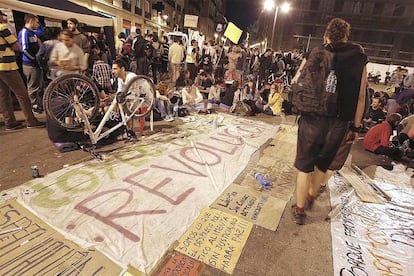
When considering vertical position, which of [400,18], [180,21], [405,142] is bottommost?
[405,142]

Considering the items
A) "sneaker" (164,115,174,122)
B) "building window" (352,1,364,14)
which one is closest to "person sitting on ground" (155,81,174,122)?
"sneaker" (164,115,174,122)

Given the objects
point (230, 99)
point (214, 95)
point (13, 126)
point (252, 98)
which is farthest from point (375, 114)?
point (13, 126)

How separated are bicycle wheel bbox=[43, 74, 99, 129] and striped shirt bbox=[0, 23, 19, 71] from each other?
1075 mm

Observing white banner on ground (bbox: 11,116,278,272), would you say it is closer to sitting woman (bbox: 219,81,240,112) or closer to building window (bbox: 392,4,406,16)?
sitting woman (bbox: 219,81,240,112)

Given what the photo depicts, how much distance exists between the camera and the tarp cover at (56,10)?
4937mm

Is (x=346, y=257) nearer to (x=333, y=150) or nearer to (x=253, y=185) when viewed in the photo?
(x=333, y=150)

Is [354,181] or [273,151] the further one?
[273,151]

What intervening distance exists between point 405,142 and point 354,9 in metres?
38.3

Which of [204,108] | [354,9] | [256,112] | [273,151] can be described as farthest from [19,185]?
[354,9]

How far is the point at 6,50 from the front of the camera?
12.4 ft

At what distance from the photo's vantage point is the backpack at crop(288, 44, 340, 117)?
6.54ft

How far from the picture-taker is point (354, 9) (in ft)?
112

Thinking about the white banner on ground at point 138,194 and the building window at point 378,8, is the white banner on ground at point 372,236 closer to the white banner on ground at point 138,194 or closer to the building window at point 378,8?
the white banner on ground at point 138,194

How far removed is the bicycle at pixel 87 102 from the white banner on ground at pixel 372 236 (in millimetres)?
3060
